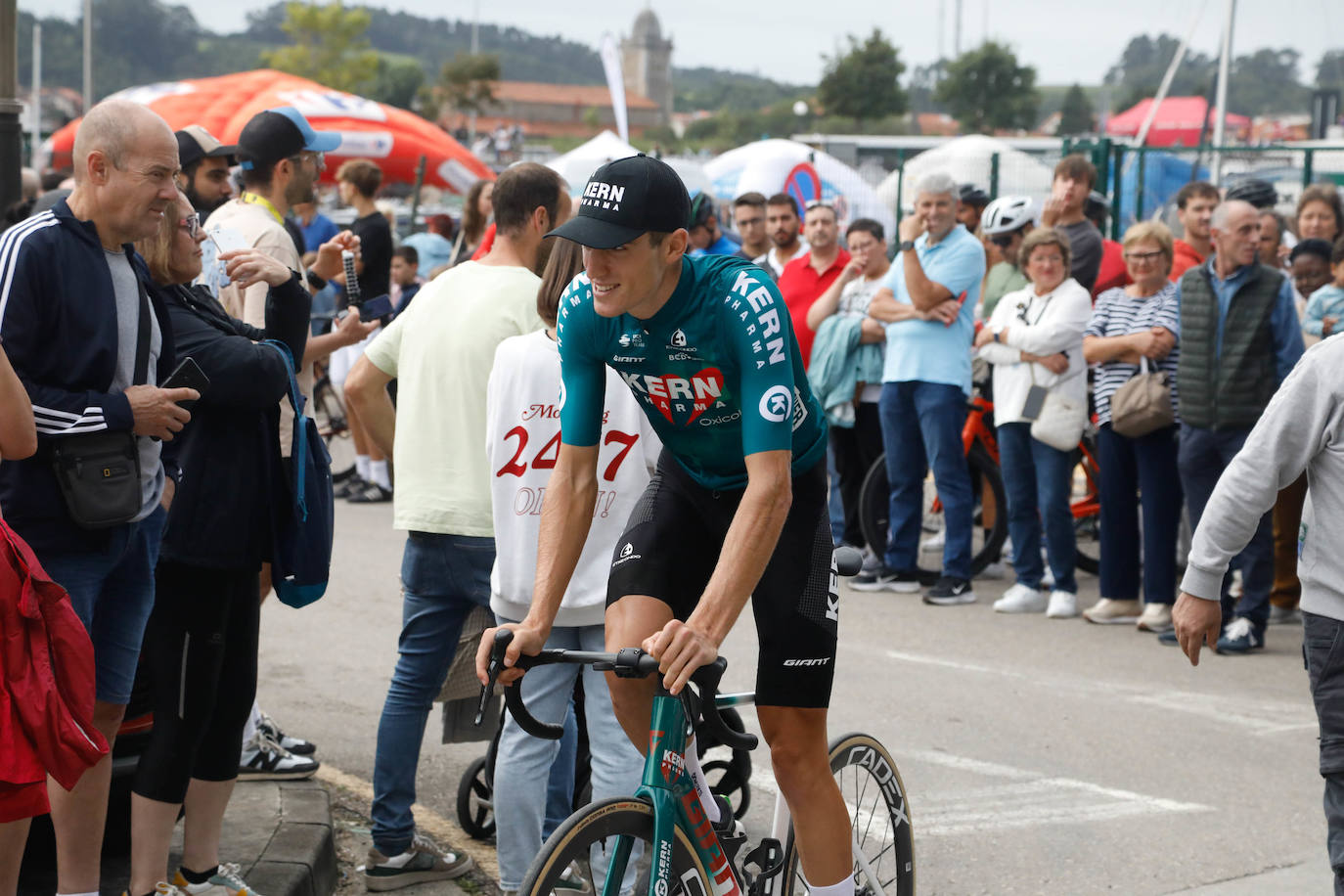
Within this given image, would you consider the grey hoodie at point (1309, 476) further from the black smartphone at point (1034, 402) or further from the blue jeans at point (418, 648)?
the black smartphone at point (1034, 402)

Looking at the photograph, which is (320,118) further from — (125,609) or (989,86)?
(989,86)

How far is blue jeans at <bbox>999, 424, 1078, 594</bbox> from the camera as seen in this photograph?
8602 mm

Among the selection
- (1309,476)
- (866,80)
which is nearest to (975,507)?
(1309,476)

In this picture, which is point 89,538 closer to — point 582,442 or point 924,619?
point 582,442

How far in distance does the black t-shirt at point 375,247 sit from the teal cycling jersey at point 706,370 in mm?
7114

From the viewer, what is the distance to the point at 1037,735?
6.35 metres

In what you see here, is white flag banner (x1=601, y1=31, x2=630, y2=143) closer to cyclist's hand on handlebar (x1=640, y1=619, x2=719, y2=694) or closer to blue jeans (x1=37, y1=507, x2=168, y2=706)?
blue jeans (x1=37, y1=507, x2=168, y2=706)

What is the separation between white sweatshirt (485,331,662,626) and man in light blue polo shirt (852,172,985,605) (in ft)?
16.4

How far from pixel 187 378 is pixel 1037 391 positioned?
5.91 metres

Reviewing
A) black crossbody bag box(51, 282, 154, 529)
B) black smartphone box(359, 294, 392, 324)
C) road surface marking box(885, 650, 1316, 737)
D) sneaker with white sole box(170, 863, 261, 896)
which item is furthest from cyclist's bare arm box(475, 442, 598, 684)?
road surface marking box(885, 650, 1316, 737)

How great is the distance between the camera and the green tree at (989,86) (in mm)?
81188

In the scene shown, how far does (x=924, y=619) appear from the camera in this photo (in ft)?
28.1

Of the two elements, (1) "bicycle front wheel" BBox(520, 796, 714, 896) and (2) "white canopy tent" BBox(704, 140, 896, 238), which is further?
(2) "white canopy tent" BBox(704, 140, 896, 238)

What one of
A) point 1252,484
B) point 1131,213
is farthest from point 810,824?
point 1131,213
